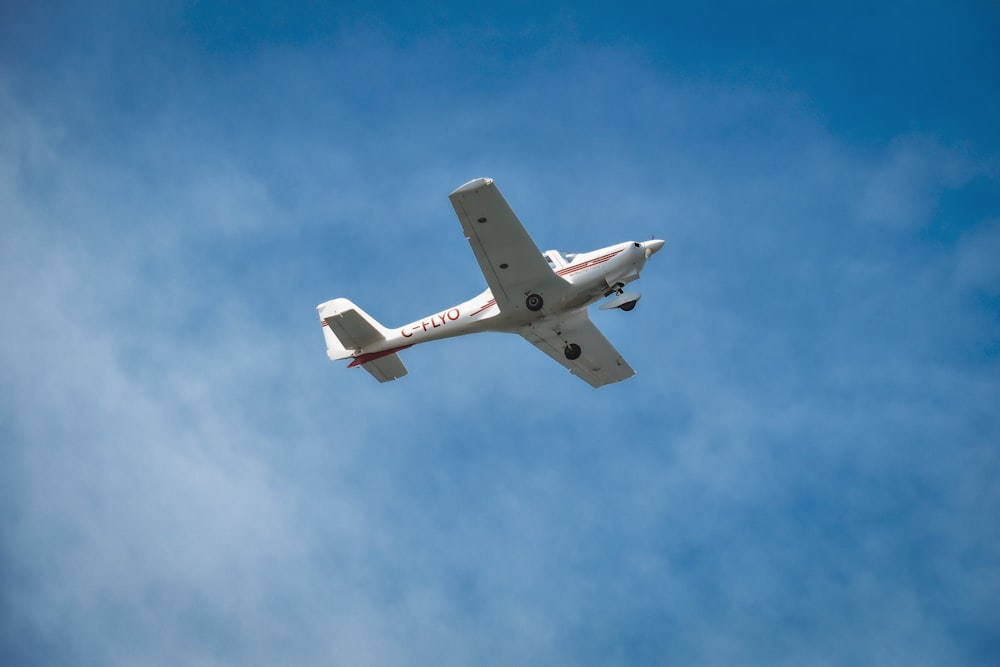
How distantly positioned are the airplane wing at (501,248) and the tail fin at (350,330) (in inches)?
198

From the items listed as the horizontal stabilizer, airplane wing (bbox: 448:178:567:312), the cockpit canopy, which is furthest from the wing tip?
the horizontal stabilizer

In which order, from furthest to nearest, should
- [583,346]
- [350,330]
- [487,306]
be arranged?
1. [583,346]
2. [350,330]
3. [487,306]

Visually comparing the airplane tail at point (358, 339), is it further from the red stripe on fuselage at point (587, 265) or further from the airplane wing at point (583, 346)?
the red stripe on fuselage at point (587, 265)

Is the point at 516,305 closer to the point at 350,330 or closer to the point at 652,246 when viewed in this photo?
the point at 652,246

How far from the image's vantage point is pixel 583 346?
1432 inches

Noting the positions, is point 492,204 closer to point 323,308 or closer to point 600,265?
point 600,265

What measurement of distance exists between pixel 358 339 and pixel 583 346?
8.35 metres

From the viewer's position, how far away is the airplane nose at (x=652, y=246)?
33.4 metres

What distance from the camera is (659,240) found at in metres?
33.8

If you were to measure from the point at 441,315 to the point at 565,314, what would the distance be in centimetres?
446

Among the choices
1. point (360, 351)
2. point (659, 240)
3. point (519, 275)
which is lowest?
point (360, 351)

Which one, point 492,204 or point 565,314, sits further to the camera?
point 565,314

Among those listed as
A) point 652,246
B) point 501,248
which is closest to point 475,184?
point 501,248

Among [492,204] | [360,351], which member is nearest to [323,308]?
[360,351]
